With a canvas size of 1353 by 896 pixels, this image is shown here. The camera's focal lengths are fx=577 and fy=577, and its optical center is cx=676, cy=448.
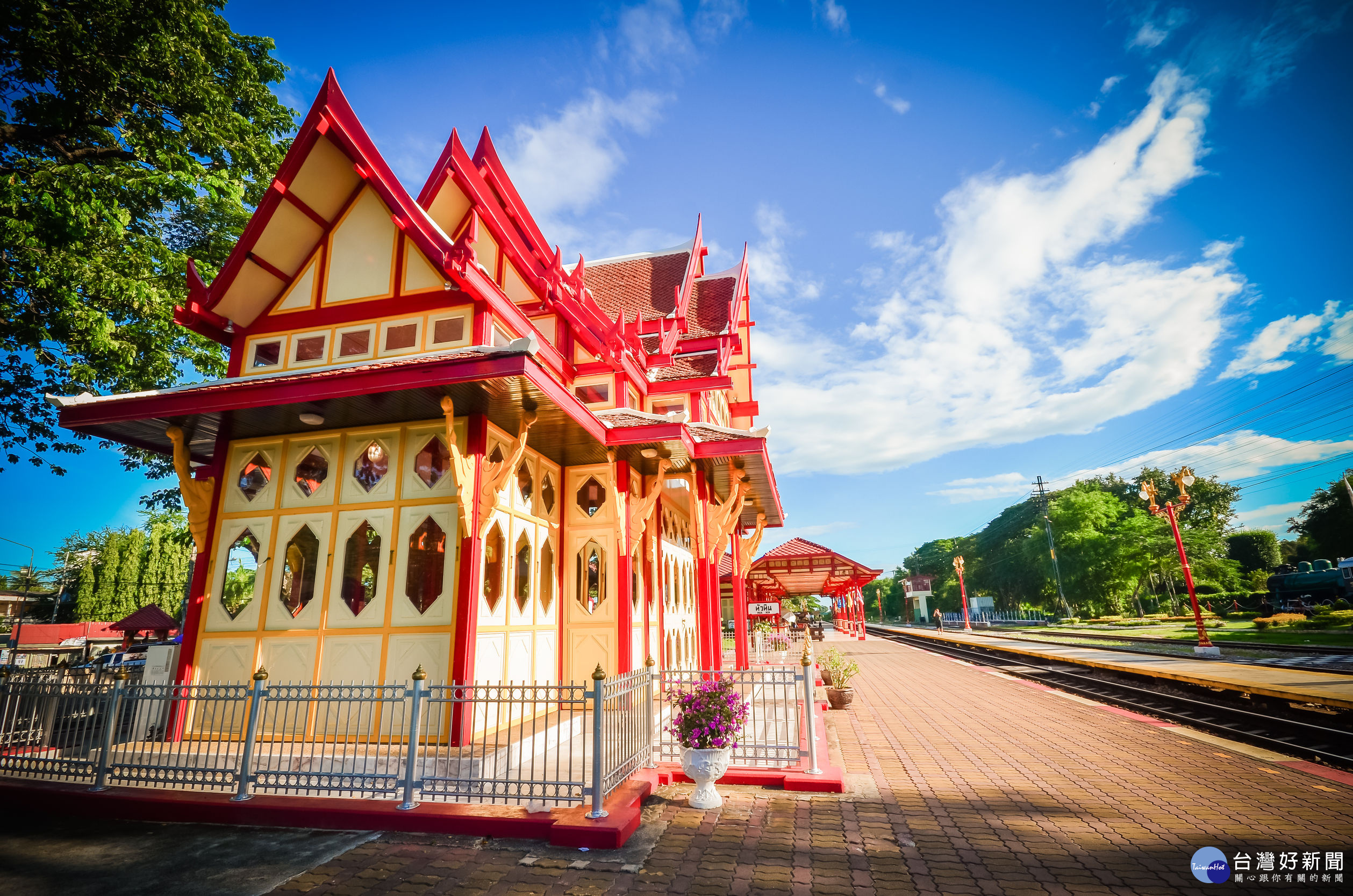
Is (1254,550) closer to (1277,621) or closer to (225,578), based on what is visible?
(1277,621)

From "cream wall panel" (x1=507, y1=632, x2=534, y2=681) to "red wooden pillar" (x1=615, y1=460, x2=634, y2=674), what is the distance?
1.63 meters

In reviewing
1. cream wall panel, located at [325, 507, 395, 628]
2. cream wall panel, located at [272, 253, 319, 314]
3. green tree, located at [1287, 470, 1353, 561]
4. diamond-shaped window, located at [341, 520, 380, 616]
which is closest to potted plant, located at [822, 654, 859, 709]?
cream wall panel, located at [325, 507, 395, 628]

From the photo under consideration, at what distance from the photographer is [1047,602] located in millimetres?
66875

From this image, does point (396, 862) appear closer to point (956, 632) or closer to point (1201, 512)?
point (956, 632)

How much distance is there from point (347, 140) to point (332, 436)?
15.2ft

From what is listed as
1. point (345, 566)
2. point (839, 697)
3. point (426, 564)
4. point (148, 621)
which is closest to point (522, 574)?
point (426, 564)

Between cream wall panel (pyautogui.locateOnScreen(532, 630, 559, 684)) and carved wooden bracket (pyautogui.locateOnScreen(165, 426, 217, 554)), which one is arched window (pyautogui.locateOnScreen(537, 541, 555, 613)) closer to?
cream wall panel (pyautogui.locateOnScreen(532, 630, 559, 684))

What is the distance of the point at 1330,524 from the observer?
47.7m

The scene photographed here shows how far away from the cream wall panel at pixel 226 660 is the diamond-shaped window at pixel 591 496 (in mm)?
5500

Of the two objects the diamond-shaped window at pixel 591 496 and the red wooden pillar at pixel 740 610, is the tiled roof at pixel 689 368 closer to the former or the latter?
the red wooden pillar at pixel 740 610

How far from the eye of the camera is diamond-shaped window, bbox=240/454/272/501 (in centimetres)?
916

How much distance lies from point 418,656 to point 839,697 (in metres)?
9.34

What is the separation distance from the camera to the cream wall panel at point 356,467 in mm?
8664

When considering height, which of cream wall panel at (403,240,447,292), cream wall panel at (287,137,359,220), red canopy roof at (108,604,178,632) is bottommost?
red canopy roof at (108,604,178,632)
